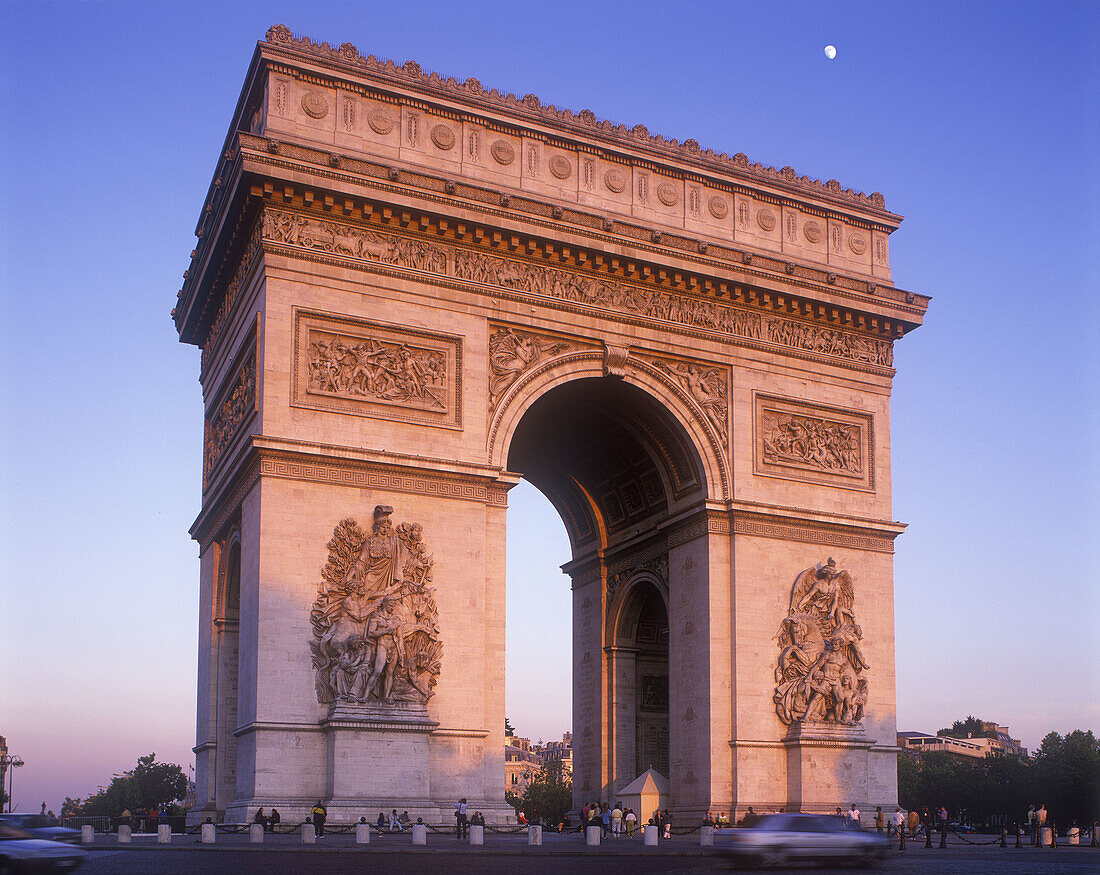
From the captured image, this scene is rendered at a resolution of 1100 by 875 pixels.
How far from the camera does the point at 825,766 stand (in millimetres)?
34625

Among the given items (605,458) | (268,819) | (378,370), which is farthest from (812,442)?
(268,819)

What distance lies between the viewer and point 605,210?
36.1 m

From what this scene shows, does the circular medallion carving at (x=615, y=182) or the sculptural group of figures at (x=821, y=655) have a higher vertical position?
the circular medallion carving at (x=615, y=182)

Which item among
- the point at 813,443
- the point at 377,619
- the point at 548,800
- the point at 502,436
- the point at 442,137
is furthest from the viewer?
the point at 548,800

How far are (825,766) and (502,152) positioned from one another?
60.9ft

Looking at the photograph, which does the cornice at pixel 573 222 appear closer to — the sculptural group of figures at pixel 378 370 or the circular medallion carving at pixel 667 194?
the circular medallion carving at pixel 667 194

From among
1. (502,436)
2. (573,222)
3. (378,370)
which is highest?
(573,222)

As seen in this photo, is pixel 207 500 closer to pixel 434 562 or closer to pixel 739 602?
pixel 434 562

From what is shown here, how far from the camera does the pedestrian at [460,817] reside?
2954 centimetres

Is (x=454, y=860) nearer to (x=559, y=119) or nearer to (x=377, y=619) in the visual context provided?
(x=377, y=619)

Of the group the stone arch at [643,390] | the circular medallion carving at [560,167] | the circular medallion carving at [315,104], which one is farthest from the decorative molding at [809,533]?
the circular medallion carving at [315,104]

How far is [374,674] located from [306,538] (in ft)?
11.6

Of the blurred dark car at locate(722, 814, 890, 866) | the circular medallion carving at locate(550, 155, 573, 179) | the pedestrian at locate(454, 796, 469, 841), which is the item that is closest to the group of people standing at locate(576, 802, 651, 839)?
the pedestrian at locate(454, 796, 469, 841)

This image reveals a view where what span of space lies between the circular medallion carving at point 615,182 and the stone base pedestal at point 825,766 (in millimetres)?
15458
